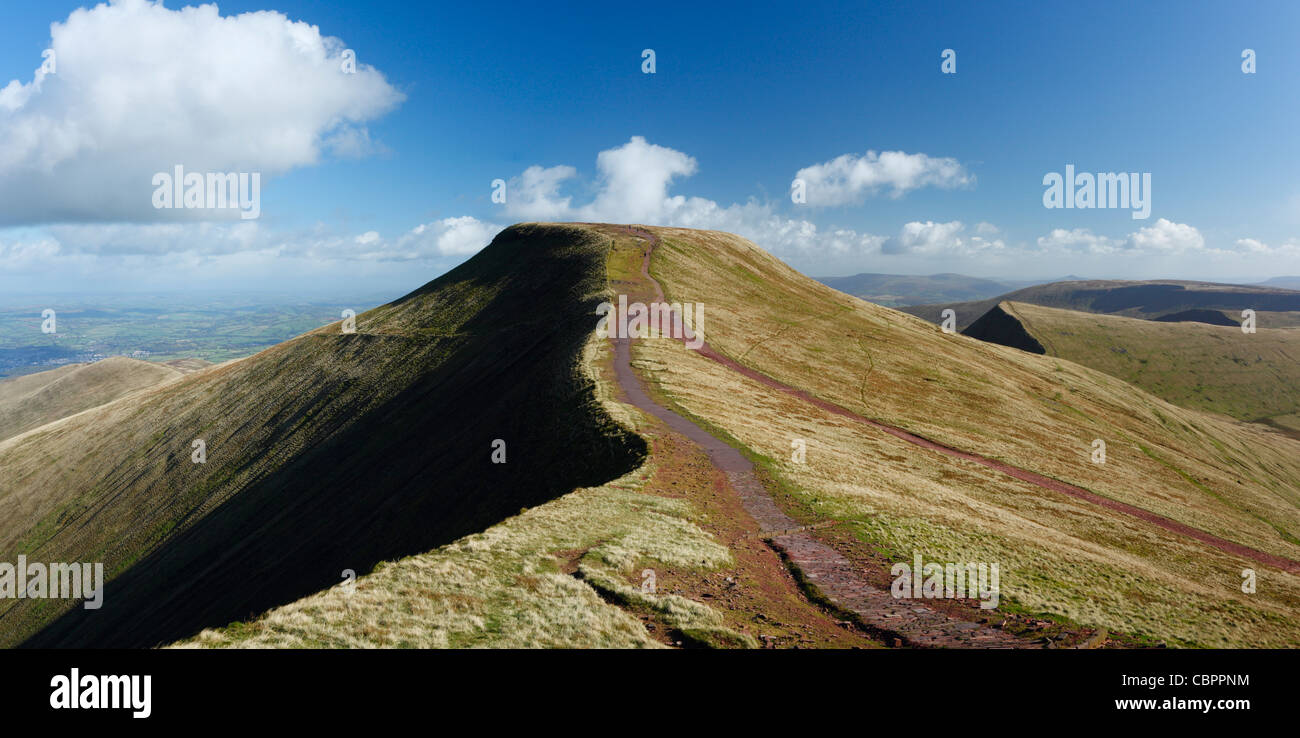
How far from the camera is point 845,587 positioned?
64.5 feet

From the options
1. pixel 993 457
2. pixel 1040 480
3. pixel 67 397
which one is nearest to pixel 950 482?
pixel 1040 480

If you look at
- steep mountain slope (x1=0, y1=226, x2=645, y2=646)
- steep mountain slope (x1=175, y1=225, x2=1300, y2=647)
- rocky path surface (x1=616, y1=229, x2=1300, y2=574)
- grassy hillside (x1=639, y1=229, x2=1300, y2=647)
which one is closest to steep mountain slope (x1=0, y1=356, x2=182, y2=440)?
steep mountain slope (x1=0, y1=226, x2=645, y2=646)

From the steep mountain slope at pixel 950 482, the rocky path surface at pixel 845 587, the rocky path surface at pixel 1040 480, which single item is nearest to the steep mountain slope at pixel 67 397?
the steep mountain slope at pixel 950 482

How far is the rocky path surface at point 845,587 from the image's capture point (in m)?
16.6

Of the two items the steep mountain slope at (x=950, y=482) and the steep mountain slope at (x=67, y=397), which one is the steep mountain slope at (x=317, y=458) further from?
the steep mountain slope at (x=67, y=397)

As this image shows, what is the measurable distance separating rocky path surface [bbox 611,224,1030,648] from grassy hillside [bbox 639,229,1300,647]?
5.71 feet

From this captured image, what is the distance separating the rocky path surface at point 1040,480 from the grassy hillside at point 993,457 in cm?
154

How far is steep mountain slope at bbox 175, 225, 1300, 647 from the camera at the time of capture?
20.2 metres

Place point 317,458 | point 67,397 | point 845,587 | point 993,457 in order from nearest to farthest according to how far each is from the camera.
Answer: point 845,587, point 993,457, point 317,458, point 67,397

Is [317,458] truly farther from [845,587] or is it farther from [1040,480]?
[1040,480]

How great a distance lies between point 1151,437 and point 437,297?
125196 millimetres

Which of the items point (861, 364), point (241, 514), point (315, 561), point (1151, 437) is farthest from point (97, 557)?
point (1151, 437)

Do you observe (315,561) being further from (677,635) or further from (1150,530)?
(1150,530)

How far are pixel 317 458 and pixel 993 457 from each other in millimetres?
70340
